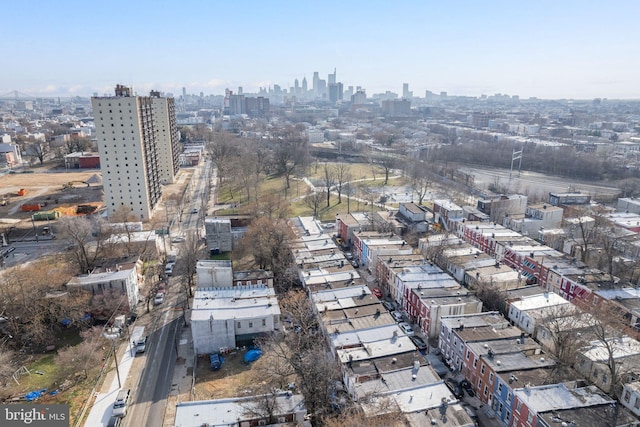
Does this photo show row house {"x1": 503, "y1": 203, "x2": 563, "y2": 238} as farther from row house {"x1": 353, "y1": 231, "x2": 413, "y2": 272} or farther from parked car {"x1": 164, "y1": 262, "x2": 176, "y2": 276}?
parked car {"x1": 164, "y1": 262, "x2": 176, "y2": 276}

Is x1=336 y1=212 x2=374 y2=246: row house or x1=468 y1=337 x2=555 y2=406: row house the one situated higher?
x1=336 y1=212 x2=374 y2=246: row house

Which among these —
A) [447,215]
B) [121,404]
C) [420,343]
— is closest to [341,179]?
[447,215]

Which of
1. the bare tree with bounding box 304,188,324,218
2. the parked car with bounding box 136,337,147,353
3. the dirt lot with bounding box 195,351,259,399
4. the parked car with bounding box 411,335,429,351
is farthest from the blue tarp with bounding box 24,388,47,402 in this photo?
the bare tree with bounding box 304,188,324,218

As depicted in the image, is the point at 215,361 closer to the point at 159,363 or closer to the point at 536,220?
the point at 159,363

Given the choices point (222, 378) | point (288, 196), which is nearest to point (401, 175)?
point (288, 196)

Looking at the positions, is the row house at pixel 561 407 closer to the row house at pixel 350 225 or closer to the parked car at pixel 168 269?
the row house at pixel 350 225

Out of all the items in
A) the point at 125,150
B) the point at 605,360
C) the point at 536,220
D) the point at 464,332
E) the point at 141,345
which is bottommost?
the point at 141,345

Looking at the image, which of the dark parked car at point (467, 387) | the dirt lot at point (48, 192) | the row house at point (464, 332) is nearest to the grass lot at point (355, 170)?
the dirt lot at point (48, 192)
